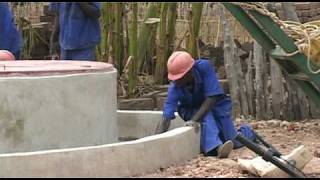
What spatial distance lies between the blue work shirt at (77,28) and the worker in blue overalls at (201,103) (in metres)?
1.22

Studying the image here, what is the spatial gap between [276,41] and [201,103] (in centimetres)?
100

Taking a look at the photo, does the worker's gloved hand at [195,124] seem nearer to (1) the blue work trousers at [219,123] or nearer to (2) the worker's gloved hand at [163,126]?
(1) the blue work trousers at [219,123]

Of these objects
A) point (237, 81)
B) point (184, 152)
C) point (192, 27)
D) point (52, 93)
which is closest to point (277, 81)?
point (237, 81)

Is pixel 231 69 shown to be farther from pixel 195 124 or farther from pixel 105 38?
pixel 195 124

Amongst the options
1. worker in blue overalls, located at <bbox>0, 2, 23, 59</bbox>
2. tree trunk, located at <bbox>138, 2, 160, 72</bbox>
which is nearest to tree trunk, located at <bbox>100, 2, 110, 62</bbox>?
tree trunk, located at <bbox>138, 2, 160, 72</bbox>

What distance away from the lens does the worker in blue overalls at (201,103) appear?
19.3ft

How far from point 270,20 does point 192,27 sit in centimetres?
350

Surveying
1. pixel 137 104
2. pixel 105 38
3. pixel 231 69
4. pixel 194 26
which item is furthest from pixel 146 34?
pixel 231 69

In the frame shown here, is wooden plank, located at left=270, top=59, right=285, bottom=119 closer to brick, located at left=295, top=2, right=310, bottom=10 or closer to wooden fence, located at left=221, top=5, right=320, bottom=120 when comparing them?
wooden fence, located at left=221, top=5, right=320, bottom=120

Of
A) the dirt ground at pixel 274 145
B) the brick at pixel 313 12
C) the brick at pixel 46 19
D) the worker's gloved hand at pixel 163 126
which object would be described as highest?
the brick at pixel 313 12

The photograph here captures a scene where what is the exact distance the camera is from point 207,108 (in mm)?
5996

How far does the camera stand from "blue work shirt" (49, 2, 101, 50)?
6953mm

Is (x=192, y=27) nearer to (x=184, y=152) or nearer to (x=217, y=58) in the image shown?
(x=217, y=58)

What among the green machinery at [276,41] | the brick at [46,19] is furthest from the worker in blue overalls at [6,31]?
the brick at [46,19]
